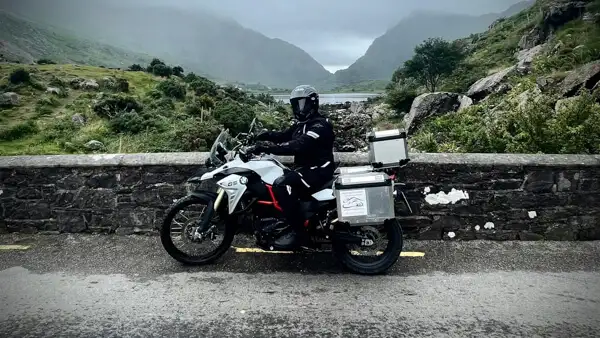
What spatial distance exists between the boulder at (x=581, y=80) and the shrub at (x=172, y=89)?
3731cm

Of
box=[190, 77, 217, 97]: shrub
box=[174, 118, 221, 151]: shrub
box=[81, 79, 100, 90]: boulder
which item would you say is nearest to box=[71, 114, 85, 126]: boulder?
box=[174, 118, 221, 151]: shrub

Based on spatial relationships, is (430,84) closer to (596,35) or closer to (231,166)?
(596,35)

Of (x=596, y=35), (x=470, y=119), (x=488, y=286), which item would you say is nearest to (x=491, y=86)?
(x=596, y=35)

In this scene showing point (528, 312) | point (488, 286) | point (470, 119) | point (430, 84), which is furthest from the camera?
point (430, 84)

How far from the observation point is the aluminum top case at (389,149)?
16.4 feet

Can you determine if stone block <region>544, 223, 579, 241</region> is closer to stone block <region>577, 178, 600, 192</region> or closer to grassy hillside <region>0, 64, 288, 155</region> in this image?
stone block <region>577, 178, 600, 192</region>

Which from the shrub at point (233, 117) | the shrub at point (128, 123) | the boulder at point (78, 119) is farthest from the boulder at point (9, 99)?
the shrub at point (233, 117)

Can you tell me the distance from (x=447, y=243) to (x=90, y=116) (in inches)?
1411

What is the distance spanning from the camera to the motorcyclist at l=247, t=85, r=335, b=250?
4867mm

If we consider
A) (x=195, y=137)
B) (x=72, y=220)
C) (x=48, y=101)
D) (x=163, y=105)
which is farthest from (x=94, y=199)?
(x=48, y=101)

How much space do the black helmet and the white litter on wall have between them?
1.86 meters

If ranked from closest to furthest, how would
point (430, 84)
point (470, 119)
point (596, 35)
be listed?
Result: point (470, 119)
point (596, 35)
point (430, 84)

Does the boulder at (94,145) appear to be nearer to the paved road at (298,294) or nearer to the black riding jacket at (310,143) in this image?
the paved road at (298,294)

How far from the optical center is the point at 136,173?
19.7 ft
